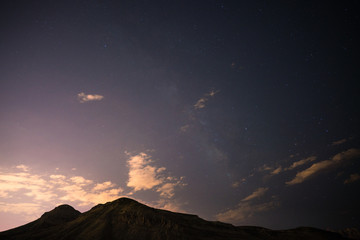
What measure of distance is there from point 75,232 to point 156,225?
18.8 metres

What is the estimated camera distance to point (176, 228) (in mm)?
42469

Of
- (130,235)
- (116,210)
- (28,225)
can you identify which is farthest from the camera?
(28,225)

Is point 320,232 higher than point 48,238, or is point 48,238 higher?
point 48,238

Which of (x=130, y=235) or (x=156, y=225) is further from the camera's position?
(x=156, y=225)

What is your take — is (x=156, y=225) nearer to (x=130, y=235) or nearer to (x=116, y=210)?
(x=130, y=235)

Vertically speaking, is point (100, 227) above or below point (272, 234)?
above

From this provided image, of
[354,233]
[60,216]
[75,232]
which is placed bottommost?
[354,233]

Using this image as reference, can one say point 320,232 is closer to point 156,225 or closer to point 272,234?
point 272,234

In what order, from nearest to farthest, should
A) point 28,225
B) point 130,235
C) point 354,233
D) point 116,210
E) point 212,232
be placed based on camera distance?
point 130,235 → point 212,232 → point 116,210 → point 28,225 → point 354,233

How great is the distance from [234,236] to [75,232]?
3799 cm

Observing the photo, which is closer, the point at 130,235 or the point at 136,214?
the point at 130,235

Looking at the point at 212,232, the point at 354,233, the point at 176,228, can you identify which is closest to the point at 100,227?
the point at 176,228

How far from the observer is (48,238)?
4266cm

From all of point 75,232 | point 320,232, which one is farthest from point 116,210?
point 320,232
